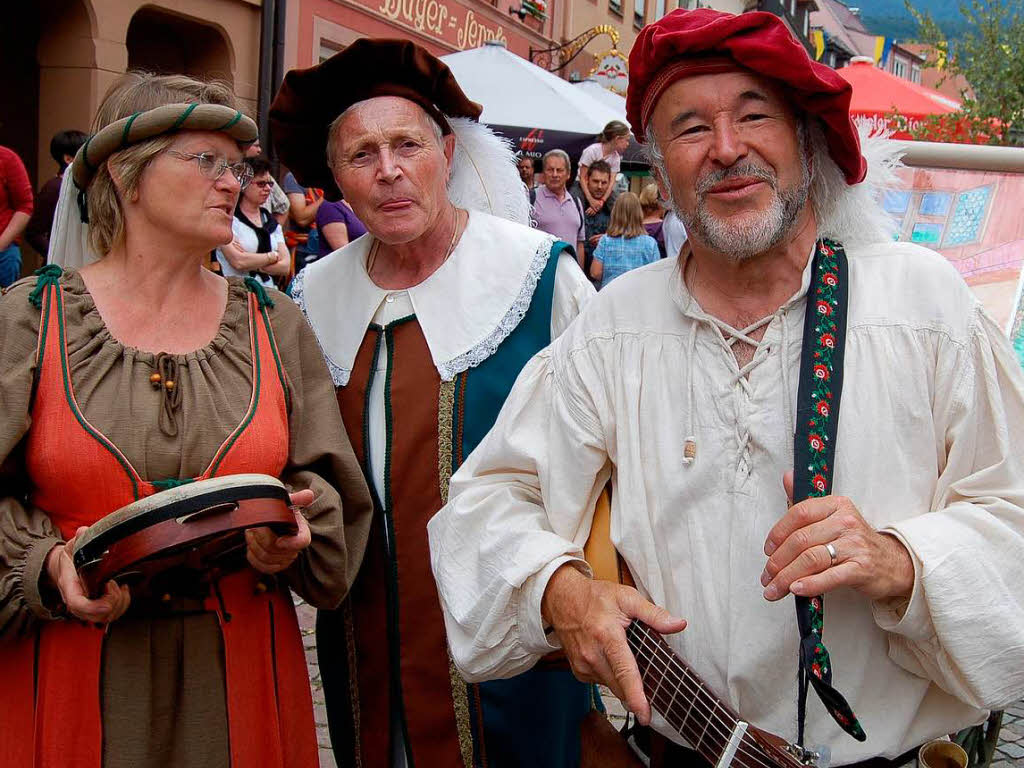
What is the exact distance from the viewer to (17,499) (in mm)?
1919

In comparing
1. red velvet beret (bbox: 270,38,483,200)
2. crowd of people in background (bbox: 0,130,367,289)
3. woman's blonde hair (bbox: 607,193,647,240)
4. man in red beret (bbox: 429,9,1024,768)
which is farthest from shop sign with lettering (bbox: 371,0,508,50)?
man in red beret (bbox: 429,9,1024,768)

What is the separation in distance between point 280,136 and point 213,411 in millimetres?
897

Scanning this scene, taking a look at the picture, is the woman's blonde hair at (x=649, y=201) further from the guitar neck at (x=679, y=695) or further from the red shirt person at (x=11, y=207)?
the guitar neck at (x=679, y=695)

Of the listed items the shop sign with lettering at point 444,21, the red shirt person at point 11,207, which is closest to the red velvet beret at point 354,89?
the red shirt person at point 11,207

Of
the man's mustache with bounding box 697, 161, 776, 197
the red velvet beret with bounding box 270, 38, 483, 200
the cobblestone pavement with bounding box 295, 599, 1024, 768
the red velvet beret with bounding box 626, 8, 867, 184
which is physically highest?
the red velvet beret with bounding box 270, 38, 483, 200

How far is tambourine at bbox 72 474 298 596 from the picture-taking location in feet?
5.29

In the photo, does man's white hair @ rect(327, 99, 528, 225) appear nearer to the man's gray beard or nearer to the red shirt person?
the man's gray beard

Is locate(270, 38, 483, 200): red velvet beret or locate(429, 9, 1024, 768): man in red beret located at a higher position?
locate(270, 38, 483, 200): red velvet beret

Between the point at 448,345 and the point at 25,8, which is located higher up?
the point at 25,8

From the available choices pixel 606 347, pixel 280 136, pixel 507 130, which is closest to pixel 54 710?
pixel 606 347

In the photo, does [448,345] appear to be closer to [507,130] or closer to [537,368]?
[537,368]

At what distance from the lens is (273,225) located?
6.04m

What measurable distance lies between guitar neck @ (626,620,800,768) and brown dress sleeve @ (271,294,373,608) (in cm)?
79

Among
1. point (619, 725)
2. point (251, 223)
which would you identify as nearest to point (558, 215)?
point (251, 223)
